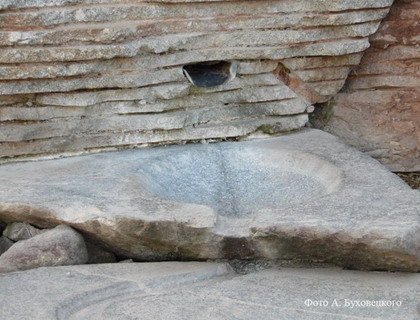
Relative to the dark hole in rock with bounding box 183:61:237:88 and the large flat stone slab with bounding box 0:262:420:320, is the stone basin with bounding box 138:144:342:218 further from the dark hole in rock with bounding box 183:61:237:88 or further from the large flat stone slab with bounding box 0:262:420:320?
the large flat stone slab with bounding box 0:262:420:320

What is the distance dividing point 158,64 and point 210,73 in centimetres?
41

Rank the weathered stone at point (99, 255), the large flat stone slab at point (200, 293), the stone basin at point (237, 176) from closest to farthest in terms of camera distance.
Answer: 1. the large flat stone slab at point (200, 293)
2. the weathered stone at point (99, 255)
3. the stone basin at point (237, 176)

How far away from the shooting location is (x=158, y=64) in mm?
5168

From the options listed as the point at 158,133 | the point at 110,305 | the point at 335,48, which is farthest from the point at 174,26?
the point at 110,305

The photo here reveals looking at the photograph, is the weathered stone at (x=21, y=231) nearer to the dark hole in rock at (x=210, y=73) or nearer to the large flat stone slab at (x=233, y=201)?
the large flat stone slab at (x=233, y=201)

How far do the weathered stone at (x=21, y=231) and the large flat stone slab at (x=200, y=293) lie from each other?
409 mm

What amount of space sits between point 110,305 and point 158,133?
66.9 inches

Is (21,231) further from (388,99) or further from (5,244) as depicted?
(388,99)

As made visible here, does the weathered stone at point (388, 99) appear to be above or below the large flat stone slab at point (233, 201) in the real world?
above

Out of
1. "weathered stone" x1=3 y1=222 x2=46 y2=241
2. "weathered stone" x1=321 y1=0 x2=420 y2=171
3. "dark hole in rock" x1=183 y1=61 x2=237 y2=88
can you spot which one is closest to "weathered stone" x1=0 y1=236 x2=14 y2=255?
"weathered stone" x1=3 y1=222 x2=46 y2=241

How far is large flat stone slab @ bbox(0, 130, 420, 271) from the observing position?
402 centimetres

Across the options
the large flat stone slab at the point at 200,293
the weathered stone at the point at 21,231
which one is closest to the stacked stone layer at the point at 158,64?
the weathered stone at the point at 21,231

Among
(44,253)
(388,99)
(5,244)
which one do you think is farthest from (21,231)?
(388,99)

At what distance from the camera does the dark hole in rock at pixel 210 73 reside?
17.6 ft
